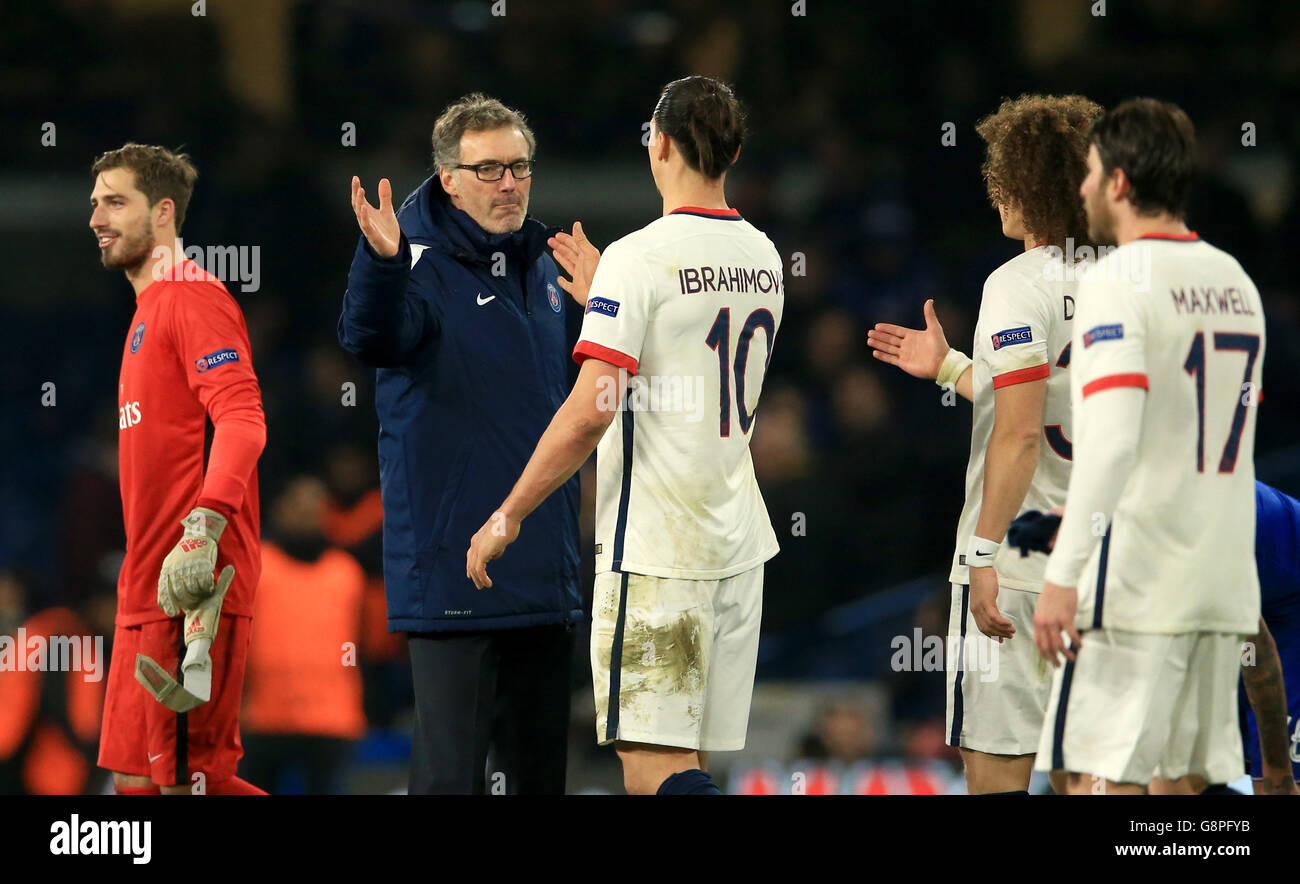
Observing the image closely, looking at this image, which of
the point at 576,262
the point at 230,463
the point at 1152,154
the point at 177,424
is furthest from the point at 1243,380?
the point at 177,424

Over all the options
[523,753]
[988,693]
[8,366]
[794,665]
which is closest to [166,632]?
[523,753]

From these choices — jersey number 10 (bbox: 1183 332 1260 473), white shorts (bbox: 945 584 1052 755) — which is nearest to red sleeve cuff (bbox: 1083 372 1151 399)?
jersey number 10 (bbox: 1183 332 1260 473)

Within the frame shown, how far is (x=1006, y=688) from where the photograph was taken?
371 cm

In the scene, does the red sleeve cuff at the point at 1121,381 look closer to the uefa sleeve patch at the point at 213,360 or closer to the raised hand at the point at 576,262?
the raised hand at the point at 576,262

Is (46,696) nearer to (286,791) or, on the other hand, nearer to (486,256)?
(286,791)

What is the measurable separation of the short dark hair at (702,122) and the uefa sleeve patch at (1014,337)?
2.55 ft

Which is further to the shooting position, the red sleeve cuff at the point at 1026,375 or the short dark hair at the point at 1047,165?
the short dark hair at the point at 1047,165

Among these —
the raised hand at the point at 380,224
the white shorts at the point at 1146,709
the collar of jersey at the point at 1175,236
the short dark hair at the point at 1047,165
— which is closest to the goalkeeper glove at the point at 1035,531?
the white shorts at the point at 1146,709

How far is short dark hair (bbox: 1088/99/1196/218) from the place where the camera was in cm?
296

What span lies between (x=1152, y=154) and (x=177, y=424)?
2443mm

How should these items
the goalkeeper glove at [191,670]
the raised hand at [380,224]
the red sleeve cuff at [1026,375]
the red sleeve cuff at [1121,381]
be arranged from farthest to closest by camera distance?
the goalkeeper glove at [191,670] → the red sleeve cuff at [1026,375] → the raised hand at [380,224] → the red sleeve cuff at [1121,381]

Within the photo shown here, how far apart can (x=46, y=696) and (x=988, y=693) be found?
4.33 metres

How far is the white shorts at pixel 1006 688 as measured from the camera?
3697mm

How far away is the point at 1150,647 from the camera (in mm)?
2906
